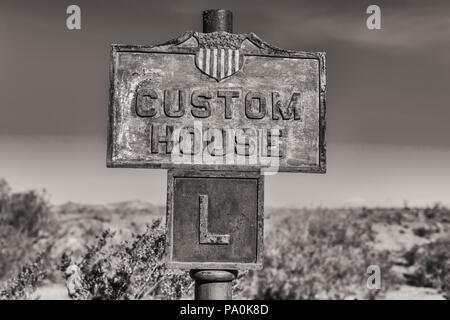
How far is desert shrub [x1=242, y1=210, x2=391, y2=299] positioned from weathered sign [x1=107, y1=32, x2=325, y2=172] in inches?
303

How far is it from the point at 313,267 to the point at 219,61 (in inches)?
443

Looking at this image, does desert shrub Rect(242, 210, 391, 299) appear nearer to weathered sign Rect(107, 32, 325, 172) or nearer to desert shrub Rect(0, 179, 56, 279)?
desert shrub Rect(0, 179, 56, 279)

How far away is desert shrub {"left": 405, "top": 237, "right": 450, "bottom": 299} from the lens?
15.5 metres

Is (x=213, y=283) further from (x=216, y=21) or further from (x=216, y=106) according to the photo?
(x=216, y=21)

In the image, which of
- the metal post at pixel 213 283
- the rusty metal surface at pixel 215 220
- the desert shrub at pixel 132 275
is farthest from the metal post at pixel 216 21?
the desert shrub at pixel 132 275

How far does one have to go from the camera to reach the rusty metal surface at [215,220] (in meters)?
4.29

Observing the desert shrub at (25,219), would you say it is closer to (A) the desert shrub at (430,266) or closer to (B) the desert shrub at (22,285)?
(B) the desert shrub at (22,285)

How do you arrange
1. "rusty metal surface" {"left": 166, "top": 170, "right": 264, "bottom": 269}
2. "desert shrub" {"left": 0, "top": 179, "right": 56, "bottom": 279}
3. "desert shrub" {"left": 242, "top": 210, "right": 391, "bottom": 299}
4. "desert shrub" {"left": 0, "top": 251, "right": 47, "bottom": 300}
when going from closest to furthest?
1. "rusty metal surface" {"left": 166, "top": 170, "right": 264, "bottom": 269}
2. "desert shrub" {"left": 0, "top": 251, "right": 47, "bottom": 300}
3. "desert shrub" {"left": 242, "top": 210, "right": 391, "bottom": 299}
4. "desert shrub" {"left": 0, "top": 179, "right": 56, "bottom": 279}

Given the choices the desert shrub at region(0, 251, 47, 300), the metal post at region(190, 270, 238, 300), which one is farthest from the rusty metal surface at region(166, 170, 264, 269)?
the desert shrub at region(0, 251, 47, 300)

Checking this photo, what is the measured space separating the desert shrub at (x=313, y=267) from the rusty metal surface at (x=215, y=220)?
24.9ft

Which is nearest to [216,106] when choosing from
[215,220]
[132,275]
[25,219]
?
[215,220]

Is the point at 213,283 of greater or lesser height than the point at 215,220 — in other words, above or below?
below

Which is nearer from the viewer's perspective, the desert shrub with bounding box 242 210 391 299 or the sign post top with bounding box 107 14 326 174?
the sign post top with bounding box 107 14 326 174

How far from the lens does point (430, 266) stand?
1653 cm
